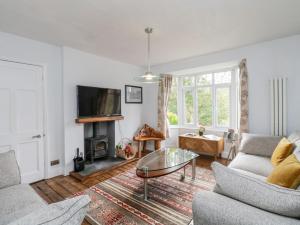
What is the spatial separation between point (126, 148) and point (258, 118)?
308 centimetres

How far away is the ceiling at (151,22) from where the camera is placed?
1979 mm

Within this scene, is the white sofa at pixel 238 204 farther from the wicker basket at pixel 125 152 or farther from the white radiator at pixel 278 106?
the wicker basket at pixel 125 152

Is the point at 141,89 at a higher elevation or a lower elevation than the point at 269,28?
lower

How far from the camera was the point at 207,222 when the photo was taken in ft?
3.41

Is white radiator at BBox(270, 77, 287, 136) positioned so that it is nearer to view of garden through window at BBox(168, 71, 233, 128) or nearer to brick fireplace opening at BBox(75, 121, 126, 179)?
view of garden through window at BBox(168, 71, 233, 128)

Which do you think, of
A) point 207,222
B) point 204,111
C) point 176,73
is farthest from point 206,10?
point 204,111

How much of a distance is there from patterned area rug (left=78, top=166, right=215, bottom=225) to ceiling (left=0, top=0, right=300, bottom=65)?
257cm

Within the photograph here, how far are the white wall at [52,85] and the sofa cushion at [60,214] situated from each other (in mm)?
2799

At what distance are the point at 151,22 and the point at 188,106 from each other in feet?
9.79

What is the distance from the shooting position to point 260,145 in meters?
2.83

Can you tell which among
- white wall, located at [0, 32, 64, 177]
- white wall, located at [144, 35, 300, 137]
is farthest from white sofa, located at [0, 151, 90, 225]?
white wall, located at [144, 35, 300, 137]

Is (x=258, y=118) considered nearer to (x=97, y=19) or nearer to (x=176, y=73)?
(x=176, y=73)

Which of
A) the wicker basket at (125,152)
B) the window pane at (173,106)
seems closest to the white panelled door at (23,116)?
the wicker basket at (125,152)

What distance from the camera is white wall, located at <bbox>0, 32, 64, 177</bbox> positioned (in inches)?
113
